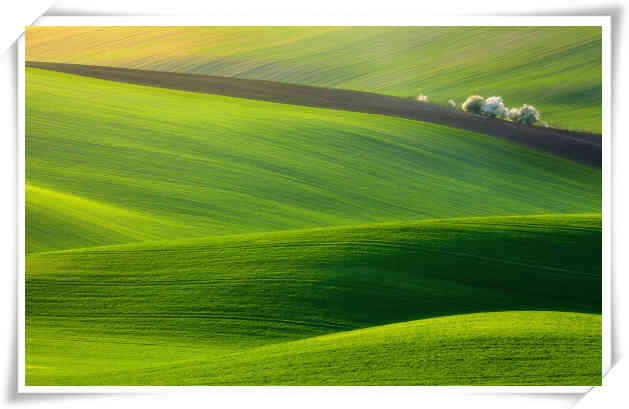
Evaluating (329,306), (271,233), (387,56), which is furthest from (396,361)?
(387,56)

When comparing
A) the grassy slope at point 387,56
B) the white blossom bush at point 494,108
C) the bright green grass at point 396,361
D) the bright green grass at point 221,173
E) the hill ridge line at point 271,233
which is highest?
the grassy slope at point 387,56

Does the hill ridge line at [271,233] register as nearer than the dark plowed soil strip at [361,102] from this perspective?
Yes
